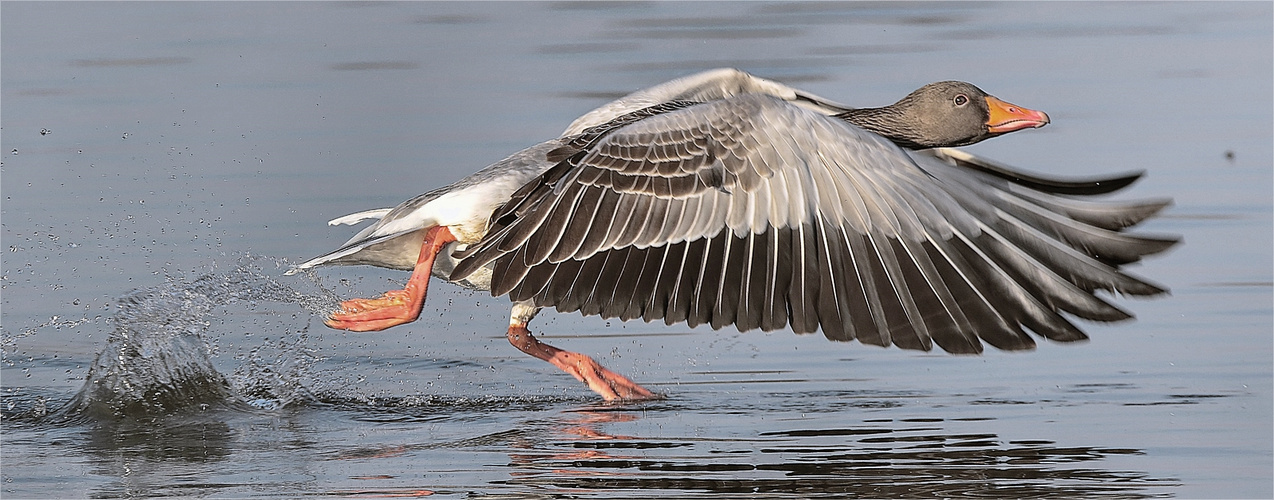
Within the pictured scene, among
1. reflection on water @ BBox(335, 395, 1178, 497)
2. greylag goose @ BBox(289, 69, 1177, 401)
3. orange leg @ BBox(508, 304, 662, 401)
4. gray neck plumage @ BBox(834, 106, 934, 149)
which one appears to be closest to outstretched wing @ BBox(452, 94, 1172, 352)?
greylag goose @ BBox(289, 69, 1177, 401)

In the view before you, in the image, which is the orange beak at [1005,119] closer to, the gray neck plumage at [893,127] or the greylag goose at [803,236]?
the gray neck plumage at [893,127]

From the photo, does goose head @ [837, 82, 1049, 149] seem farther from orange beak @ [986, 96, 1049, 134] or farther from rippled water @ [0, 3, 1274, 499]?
rippled water @ [0, 3, 1274, 499]

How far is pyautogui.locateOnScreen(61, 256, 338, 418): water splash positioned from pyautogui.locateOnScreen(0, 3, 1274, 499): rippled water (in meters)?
0.02

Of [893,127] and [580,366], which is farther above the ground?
[893,127]

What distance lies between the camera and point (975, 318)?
5.96m

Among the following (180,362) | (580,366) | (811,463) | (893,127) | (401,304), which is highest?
(893,127)

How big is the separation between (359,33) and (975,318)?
13002 millimetres

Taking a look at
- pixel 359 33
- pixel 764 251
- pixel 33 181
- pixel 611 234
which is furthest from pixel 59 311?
pixel 359 33

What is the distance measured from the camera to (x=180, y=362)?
788 cm

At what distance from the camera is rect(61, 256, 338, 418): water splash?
24.6 ft

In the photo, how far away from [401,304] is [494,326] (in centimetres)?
165

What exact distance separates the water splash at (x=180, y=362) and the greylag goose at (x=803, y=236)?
1484 mm

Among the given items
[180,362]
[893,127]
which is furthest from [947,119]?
[180,362]

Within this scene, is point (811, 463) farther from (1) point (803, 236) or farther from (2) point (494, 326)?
(2) point (494, 326)
